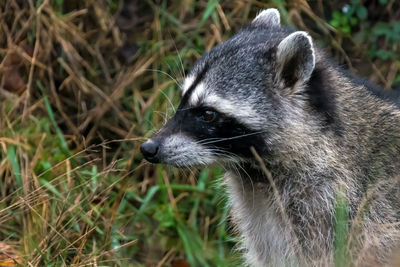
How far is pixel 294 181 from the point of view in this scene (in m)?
4.61

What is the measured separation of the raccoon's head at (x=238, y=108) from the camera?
4.43 meters

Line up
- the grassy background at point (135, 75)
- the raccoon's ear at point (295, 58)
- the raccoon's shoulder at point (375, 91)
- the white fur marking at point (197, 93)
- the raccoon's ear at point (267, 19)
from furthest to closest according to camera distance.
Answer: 1. the grassy background at point (135, 75)
2. the raccoon's ear at point (267, 19)
3. the raccoon's shoulder at point (375, 91)
4. the white fur marking at point (197, 93)
5. the raccoon's ear at point (295, 58)

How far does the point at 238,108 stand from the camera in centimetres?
442

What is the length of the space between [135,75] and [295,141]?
332 centimetres

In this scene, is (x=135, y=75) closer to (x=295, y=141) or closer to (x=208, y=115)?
(x=208, y=115)

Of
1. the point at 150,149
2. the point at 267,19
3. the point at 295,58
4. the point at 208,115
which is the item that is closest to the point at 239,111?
the point at 208,115

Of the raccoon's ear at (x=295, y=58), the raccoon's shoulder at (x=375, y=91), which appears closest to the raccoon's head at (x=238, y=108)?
the raccoon's ear at (x=295, y=58)

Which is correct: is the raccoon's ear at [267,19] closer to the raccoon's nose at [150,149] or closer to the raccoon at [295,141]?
the raccoon at [295,141]

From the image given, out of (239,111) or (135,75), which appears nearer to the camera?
(239,111)

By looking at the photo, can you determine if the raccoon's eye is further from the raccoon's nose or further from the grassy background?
the grassy background

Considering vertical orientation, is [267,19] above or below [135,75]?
above

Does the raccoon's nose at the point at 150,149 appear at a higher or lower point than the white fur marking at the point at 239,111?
lower

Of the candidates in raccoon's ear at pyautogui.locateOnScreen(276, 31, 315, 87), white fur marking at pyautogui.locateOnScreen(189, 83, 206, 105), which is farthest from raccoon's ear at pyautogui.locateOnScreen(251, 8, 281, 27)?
white fur marking at pyautogui.locateOnScreen(189, 83, 206, 105)

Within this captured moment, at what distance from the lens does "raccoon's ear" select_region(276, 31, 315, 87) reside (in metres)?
4.37
